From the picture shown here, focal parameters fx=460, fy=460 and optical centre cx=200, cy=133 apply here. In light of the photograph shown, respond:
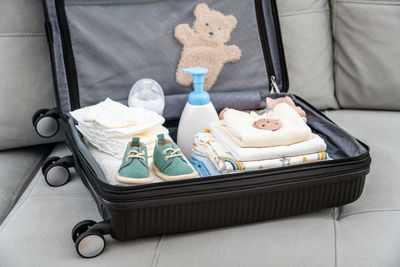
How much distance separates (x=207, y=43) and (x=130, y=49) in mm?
201

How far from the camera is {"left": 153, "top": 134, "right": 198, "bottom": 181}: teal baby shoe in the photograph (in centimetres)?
80

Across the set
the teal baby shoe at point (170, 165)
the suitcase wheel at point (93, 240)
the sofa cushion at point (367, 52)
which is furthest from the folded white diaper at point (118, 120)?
the sofa cushion at point (367, 52)

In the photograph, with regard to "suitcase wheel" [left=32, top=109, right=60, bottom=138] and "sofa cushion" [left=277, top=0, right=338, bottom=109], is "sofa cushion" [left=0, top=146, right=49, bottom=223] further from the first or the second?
"sofa cushion" [left=277, top=0, right=338, bottom=109]

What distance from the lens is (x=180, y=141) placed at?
3.45ft

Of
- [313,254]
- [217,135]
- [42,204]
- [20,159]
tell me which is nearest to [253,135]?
[217,135]

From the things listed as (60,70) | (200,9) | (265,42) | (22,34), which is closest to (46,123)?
(60,70)

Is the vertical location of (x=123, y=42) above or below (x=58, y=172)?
above

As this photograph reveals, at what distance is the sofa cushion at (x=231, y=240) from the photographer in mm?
766

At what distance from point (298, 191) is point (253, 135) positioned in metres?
0.13

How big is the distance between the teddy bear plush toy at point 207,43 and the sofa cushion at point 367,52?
38 centimetres

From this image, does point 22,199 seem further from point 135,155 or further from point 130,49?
point 130,49

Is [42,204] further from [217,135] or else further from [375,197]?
[375,197]

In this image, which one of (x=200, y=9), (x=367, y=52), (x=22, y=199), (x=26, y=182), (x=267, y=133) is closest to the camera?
(x=267, y=133)

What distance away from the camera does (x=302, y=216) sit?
892 millimetres
